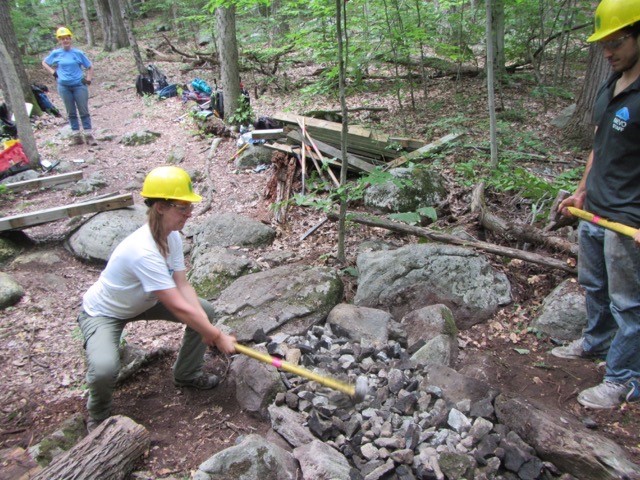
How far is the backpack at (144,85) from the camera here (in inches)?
523

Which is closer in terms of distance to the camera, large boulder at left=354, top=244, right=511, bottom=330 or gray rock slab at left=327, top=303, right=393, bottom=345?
gray rock slab at left=327, top=303, right=393, bottom=345

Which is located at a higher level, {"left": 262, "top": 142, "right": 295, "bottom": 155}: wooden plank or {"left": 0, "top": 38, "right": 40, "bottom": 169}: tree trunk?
{"left": 0, "top": 38, "right": 40, "bottom": 169}: tree trunk

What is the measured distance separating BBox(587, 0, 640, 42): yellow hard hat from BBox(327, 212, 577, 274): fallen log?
2.10 m

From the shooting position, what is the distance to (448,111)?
8938 mm

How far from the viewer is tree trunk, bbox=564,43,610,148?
6261 millimetres

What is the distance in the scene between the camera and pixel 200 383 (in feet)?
11.3

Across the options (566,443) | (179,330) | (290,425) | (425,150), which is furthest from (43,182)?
(566,443)

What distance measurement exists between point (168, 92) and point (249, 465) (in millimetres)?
12383

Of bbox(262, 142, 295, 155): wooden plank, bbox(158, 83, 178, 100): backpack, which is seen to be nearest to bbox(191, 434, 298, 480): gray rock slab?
bbox(262, 142, 295, 155): wooden plank

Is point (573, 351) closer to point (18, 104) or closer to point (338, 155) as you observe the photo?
point (338, 155)

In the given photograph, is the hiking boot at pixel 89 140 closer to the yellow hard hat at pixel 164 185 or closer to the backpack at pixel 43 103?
the backpack at pixel 43 103

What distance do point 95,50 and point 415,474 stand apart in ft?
82.3

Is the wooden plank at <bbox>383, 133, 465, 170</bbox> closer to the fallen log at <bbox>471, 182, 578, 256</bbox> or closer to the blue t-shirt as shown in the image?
the fallen log at <bbox>471, 182, 578, 256</bbox>

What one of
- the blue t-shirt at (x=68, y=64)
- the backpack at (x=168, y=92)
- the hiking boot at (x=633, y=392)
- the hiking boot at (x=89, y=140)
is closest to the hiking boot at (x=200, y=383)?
the hiking boot at (x=633, y=392)
